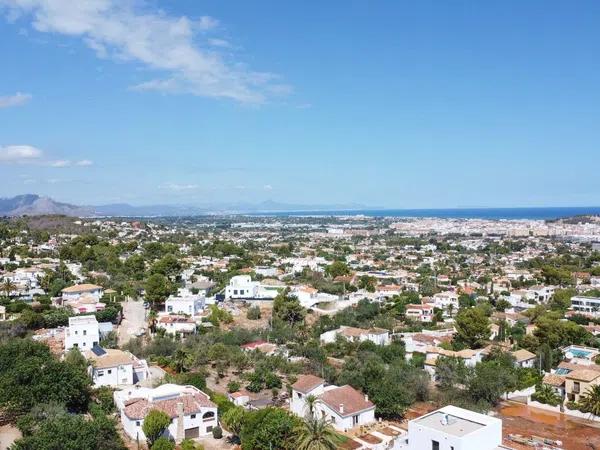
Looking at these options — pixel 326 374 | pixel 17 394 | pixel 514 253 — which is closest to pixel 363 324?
pixel 326 374

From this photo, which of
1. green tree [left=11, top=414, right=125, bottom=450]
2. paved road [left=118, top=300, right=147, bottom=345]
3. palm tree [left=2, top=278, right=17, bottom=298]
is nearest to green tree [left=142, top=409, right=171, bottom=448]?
green tree [left=11, top=414, right=125, bottom=450]

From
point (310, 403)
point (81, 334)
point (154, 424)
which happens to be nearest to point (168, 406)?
point (154, 424)

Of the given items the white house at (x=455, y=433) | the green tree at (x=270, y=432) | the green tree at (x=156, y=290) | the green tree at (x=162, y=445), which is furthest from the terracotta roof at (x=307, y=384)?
the green tree at (x=156, y=290)

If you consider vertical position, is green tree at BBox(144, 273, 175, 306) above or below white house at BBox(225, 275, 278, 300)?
above

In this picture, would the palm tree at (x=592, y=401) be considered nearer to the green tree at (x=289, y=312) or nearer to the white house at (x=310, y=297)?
the green tree at (x=289, y=312)

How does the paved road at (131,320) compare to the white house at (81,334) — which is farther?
the paved road at (131,320)

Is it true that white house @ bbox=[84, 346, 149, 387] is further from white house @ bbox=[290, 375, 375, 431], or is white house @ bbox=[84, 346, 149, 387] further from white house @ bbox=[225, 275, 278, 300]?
white house @ bbox=[225, 275, 278, 300]

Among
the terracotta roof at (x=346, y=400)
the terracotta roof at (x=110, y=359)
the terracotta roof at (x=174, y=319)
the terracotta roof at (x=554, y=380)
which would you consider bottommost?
the terracotta roof at (x=554, y=380)
